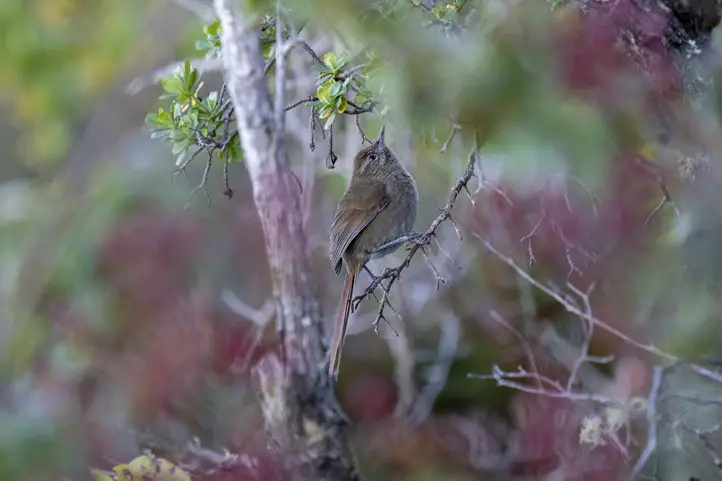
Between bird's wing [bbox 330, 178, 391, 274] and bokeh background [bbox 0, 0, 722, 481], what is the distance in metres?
0.37

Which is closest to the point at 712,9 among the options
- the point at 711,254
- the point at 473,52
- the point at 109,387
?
the point at 711,254

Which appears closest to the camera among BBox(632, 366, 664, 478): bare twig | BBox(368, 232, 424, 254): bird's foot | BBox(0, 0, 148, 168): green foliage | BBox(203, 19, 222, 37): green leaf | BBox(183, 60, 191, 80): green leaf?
BBox(183, 60, 191, 80): green leaf

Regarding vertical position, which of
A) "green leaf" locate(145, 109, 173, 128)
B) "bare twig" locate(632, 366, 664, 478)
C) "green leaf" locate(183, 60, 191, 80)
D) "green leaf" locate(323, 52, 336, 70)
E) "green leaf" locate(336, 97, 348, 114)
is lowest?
"bare twig" locate(632, 366, 664, 478)

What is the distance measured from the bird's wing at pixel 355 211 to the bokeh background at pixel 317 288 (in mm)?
367

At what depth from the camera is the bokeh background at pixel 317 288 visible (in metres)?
3.39

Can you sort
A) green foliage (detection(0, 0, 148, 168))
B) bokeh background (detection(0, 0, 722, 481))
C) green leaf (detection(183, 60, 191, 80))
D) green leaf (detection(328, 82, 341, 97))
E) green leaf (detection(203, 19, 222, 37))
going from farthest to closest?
green foliage (detection(0, 0, 148, 168)), bokeh background (detection(0, 0, 722, 481)), green leaf (detection(203, 19, 222, 37)), green leaf (detection(183, 60, 191, 80)), green leaf (detection(328, 82, 341, 97))

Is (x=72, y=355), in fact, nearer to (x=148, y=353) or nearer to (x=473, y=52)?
(x=148, y=353)

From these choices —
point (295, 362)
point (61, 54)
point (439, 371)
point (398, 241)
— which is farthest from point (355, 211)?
point (61, 54)

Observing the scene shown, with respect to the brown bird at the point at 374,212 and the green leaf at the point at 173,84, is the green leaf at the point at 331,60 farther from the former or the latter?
the brown bird at the point at 374,212

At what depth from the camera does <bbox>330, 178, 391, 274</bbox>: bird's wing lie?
3990 mm

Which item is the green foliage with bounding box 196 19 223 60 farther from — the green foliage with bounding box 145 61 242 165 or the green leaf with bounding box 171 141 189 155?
the green leaf with bounding box 171 141 189 155

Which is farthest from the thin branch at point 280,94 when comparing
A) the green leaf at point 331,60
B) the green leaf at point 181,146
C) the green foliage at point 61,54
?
the green foliage at point 61,54

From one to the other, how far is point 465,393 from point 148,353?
2.24m

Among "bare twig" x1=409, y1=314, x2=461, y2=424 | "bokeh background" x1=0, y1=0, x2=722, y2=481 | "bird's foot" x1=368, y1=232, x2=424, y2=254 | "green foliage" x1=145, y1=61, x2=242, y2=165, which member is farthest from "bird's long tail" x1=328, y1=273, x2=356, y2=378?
"bare twig" x1=409, y1=314, x2=461, y2=424
